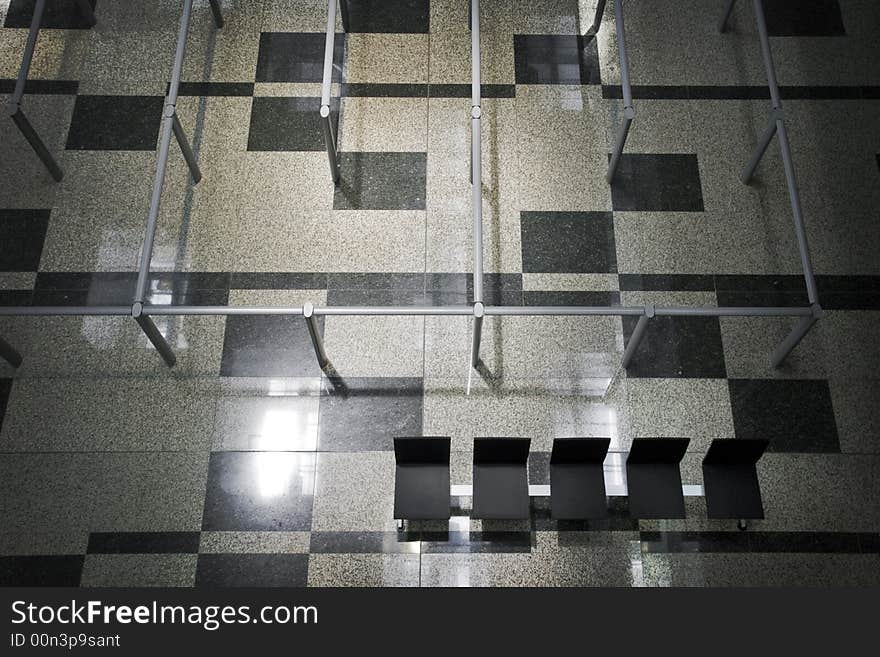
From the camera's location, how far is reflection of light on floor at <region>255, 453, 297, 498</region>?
3.37 m

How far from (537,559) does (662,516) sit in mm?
517

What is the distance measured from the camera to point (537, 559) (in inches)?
129

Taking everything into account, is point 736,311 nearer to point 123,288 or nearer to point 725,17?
point 725,17

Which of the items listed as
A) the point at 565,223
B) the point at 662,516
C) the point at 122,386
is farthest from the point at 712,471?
the point at 122,386

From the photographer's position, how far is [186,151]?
12.6 ft

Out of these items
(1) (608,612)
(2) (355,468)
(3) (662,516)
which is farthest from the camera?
(2) (355,468)

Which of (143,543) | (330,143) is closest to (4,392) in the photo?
(143,543)

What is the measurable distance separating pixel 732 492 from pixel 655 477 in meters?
0.30

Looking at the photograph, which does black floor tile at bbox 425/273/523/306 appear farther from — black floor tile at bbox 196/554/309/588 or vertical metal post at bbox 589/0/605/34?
vertical metal post at bbox 589/0/605/34

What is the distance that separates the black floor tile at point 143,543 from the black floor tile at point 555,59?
105 inches

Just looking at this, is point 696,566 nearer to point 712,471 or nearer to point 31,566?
point 712,471

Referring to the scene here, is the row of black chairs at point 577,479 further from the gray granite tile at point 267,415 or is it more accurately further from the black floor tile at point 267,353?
the black floor tile at point 267,353

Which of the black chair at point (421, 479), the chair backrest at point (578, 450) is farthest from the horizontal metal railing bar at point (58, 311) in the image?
the chair backrest at point (578, 450)

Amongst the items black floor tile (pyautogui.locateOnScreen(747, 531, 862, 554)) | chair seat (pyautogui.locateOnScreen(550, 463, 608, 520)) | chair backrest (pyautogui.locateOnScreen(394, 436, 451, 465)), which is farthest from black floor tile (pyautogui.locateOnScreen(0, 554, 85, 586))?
black floor tile (pyautogui.locateOnScreen(747, 531, 862, 554))
